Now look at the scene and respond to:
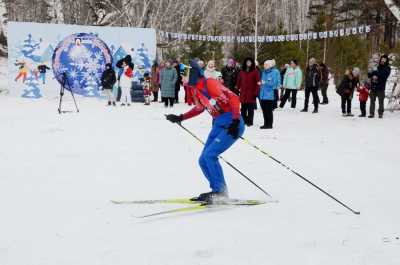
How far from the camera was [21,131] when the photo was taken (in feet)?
35.2

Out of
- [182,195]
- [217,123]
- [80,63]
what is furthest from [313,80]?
[217,123]

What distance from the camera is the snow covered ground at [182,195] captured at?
4.16 metres

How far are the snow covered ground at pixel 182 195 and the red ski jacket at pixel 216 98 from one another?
1053mm

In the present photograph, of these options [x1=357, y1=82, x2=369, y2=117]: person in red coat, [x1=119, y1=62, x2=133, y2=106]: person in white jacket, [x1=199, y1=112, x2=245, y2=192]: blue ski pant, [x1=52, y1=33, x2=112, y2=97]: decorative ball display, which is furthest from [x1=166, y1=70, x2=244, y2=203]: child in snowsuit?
[x1=52, y1=33, x2=112, y2=97]: decorative ball display

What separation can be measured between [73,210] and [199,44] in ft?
90.7

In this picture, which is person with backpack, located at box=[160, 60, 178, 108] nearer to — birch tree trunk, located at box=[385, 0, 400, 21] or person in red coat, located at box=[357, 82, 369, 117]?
person in red coat, located at box=[357, 82, 369, 117]

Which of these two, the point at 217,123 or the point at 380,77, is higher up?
the point at 380,77

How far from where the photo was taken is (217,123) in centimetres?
548

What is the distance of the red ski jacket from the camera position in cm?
534

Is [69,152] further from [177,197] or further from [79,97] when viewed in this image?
[79,97]

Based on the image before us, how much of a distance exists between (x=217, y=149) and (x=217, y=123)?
0.92 ft

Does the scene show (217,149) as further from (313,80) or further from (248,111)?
(313,80)

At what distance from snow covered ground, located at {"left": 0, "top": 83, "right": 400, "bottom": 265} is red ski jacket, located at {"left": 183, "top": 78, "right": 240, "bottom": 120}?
105 centimetres

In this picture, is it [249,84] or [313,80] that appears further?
[313,80]
